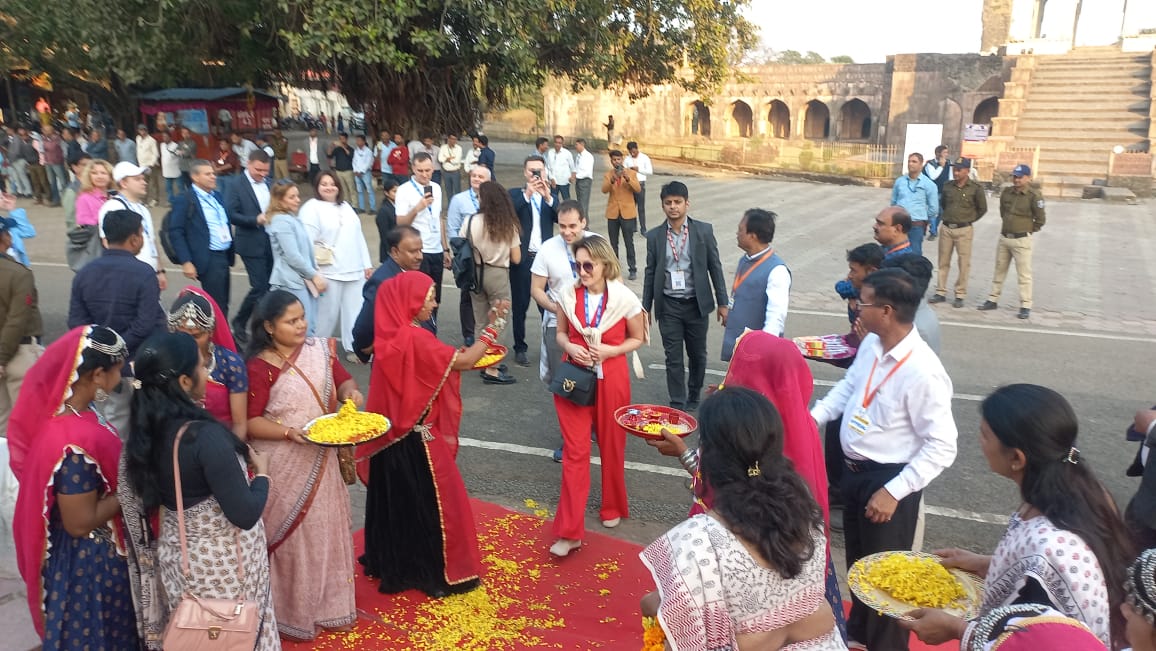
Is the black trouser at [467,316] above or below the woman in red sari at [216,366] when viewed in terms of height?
below

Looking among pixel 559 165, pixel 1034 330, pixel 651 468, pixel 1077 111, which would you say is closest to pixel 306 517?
pixel 651 468

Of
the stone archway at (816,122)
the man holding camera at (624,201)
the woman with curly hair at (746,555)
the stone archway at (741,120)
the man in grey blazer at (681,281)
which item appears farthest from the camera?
the stone archway at (816,122)

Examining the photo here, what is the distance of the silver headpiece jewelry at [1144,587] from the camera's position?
1.74 metres

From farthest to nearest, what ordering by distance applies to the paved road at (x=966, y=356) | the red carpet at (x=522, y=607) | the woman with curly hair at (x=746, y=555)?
the paved road at (x=966, y=356) → the red carpet at (x=522, y=607) → the woman with curly hair at (x=746, y=555)

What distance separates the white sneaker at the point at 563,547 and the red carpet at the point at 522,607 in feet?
0.16

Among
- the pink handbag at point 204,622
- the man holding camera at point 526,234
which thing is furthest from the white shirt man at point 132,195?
the pink handbag at point 204,622

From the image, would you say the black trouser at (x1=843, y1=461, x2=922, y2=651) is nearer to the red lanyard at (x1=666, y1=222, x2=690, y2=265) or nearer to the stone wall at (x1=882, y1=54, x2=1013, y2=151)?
the red lanyard at (x1=666, y1=222, x2=690, y2=265)

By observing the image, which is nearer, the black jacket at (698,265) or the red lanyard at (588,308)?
the red lanyard at (588,308)

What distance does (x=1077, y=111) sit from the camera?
1081 inches

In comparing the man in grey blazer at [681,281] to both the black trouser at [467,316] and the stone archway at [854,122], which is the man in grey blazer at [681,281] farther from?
the stone archway at [854,122]

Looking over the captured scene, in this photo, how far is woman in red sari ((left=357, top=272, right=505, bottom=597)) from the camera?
4.13 meters

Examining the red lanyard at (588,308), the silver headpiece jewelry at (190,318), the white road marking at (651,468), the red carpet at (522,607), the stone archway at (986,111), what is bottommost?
the white road marking at (651,468)

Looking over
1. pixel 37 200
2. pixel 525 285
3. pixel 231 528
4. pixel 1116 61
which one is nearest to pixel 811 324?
pixel 525 285

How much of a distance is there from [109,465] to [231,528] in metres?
0.54
